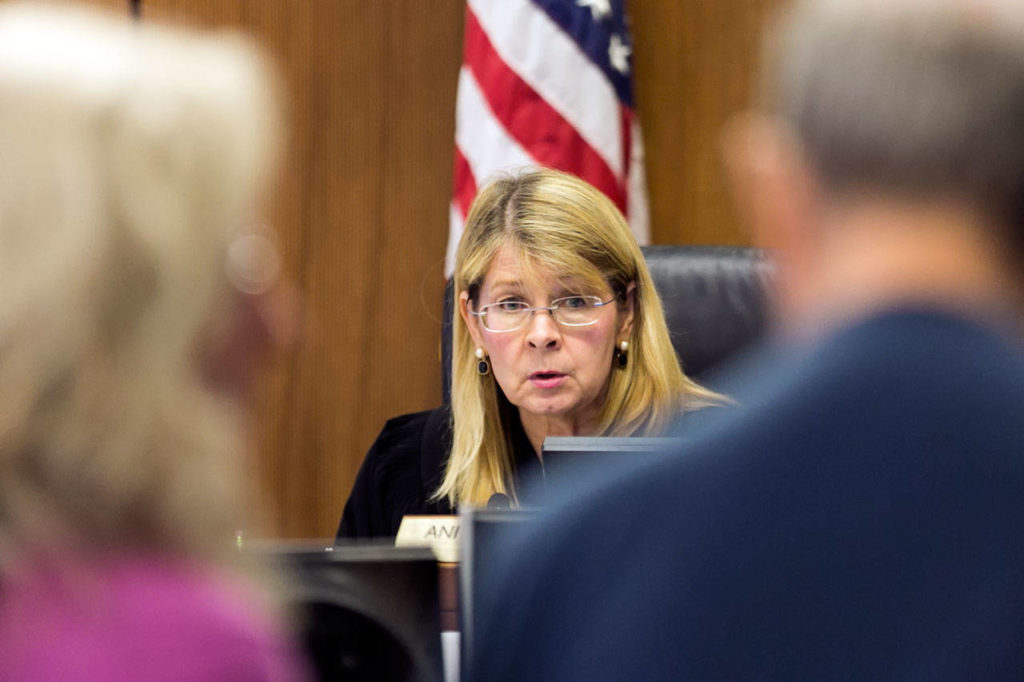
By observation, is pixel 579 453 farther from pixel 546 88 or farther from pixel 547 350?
pixel 546 88

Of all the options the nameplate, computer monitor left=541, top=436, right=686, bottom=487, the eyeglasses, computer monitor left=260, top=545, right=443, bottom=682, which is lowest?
the nameplate

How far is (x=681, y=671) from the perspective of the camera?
2.31 feet

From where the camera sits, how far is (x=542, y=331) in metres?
2.77

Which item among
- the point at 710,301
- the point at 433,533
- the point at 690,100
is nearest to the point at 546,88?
the point at 690,100

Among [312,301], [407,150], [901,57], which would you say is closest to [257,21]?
[407,150]

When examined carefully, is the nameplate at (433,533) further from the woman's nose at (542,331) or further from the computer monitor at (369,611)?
the computer monitor at (369,611)

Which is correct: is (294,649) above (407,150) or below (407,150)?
below

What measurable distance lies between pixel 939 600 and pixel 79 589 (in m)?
0.54

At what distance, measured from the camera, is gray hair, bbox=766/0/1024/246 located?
2.29 feet

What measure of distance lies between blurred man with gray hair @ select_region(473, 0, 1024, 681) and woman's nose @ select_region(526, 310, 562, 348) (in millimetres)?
2007

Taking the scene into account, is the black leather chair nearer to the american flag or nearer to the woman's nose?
the woman's nose

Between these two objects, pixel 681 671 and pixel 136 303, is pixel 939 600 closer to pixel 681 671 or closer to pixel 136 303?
pixel 681 671

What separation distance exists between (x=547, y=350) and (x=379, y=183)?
155 centimetres

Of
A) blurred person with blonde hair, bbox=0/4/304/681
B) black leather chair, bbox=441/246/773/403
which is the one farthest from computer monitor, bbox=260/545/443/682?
black leather chair, bbox=441/246/773/403
